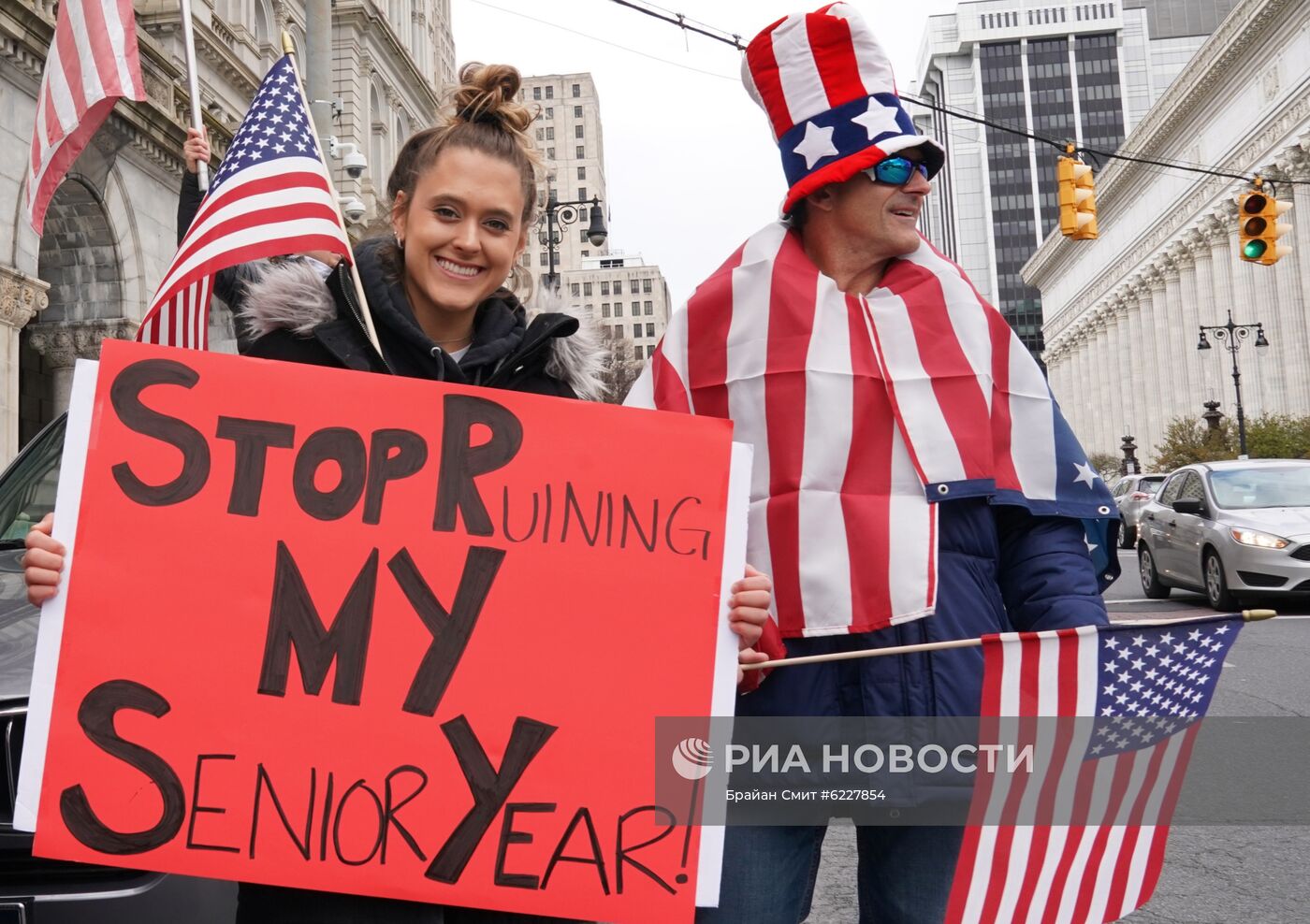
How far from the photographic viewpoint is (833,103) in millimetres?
2328

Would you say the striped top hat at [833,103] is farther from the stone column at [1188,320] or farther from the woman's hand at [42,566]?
the stone column at [1188,320]

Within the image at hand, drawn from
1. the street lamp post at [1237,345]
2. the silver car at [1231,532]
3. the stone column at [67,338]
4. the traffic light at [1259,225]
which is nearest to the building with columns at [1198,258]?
the street lamp post at [1237,345]

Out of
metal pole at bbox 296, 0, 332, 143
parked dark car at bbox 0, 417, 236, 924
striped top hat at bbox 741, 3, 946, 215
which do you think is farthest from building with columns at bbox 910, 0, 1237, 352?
parked dark car at bbox 0, 417, 236, 924

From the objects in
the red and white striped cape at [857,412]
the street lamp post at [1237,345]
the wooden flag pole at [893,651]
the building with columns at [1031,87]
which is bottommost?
the wooden flag pole at [893,651]

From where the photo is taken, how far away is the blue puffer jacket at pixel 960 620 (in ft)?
6.94

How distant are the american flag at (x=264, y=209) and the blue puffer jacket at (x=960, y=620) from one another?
5.69 feet

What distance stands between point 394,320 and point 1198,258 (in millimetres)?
64562

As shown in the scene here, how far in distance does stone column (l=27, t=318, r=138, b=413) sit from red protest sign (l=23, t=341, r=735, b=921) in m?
14.7

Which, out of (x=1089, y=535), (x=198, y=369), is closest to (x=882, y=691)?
(x=1089, y=535)

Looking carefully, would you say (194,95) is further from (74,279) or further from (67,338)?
(67,338)

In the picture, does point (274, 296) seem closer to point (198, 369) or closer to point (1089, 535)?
point (198, 369)

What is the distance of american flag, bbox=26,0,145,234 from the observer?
4672 millimetres

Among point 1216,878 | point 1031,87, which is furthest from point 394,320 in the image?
point 1031,87

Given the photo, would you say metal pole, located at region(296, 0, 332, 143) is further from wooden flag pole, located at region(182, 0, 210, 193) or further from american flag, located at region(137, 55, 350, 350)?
american flag, located at region(137, 55, 350, 350)
